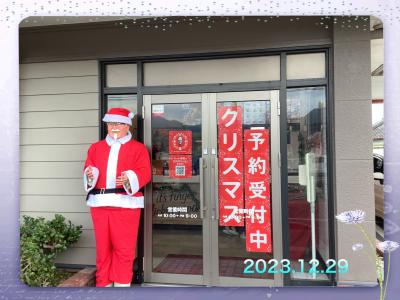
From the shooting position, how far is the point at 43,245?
2918 millimetres

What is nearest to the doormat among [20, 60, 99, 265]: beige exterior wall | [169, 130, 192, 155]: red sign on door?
[20, 60, 99, 265]: beige exterior wall

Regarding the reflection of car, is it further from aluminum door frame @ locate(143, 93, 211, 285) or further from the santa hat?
the santa hat

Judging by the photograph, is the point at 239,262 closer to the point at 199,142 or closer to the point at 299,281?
the point at 299,281

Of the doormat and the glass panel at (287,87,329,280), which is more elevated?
the glass panel at (287,87,329,280)

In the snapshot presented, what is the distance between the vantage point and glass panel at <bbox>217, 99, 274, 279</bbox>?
3.10 metres

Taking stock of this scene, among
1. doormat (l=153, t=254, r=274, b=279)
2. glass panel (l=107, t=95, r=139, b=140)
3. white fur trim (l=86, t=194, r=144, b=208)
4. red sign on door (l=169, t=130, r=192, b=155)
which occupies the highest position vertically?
glass panel (l=107, t=95, r=139, b=140)

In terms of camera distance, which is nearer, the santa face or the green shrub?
the green shrub

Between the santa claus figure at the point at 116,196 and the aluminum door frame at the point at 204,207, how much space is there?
1.36 ft

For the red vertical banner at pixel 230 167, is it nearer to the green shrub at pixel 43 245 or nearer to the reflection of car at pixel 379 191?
the reflection of car at pixel 379 191

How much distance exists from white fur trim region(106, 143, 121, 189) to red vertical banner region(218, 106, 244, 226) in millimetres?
925

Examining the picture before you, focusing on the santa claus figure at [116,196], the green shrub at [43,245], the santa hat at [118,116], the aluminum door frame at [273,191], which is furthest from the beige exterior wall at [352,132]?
the green shrub at [43,245]

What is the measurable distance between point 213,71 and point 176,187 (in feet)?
3.65

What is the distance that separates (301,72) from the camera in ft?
9.82

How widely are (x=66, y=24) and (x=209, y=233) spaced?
91.1 inches
